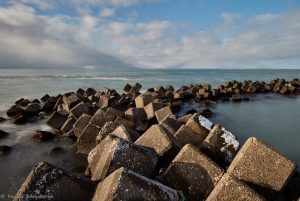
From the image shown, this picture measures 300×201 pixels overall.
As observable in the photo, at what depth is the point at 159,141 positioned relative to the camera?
14.6ft

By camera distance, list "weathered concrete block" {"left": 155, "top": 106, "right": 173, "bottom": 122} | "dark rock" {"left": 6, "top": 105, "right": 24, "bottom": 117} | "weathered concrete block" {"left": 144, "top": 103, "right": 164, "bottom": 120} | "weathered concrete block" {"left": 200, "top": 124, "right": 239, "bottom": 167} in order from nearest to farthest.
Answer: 1. "weathered concrete block" {"left": 200, "top": 124, "right": 239, "bottom": 167}
2. "weathered concrete block" {"left": 155, "top": 106, "right": 173, "bottom": 122}
3. "weathered concrete block" {"left": 144, "top": 103, "right": 164, "bottom": 120}
4. "dark rock" {"left": 6, "top": 105, "right": 24, "bottom": 117}

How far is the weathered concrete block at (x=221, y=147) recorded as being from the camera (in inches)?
186

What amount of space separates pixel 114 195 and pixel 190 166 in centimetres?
127

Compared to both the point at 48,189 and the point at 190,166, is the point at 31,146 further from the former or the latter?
the point at 190,166

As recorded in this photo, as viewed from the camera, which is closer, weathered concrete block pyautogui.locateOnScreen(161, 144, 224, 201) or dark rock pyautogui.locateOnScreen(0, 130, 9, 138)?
weathered concrete block pyautogui.locateOnScreen(161, 144, 224, 201)

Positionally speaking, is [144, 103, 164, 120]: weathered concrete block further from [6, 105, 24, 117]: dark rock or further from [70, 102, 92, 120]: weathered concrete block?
[6, 105, 24, 117]: dark rock

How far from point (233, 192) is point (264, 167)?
2.39 ft

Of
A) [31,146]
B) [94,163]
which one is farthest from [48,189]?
[31,146]

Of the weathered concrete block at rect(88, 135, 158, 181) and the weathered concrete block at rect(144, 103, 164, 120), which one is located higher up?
the weathered concrete block at rect(88, 135, 158, 181)

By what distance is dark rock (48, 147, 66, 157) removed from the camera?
614 cm

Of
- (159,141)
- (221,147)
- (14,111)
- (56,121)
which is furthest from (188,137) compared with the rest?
(14,111)

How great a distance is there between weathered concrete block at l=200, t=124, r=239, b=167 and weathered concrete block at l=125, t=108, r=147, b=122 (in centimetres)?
334

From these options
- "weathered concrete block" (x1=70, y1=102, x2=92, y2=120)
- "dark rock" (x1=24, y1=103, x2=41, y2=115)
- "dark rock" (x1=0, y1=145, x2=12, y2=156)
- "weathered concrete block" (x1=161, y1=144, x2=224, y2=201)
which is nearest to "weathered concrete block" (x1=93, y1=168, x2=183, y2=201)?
"weathered concrete block" (x1=161, y1=144, x2=224, y2=201)

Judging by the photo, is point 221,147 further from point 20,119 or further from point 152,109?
point 20,119
